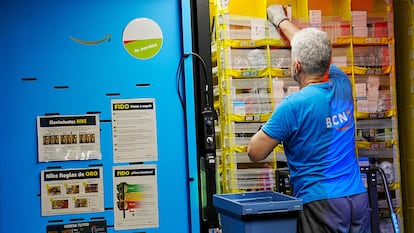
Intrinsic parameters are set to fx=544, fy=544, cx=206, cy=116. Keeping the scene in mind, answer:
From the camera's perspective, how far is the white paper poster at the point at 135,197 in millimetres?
4160

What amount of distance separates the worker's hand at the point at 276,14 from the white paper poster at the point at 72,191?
196cm

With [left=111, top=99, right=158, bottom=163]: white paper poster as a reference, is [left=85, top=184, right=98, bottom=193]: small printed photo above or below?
below

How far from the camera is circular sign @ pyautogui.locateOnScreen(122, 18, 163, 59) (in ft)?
13.9

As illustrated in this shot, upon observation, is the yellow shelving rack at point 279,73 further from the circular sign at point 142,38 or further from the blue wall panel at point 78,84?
the circular sign at point 142,38

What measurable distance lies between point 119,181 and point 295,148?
1.39 meters

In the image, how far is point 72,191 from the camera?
4117 mm

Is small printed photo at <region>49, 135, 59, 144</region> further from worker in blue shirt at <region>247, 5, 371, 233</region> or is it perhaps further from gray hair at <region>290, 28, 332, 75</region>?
gray hair at <region>290, 28, 332, 75</region>

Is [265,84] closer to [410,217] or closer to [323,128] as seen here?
[323,128]

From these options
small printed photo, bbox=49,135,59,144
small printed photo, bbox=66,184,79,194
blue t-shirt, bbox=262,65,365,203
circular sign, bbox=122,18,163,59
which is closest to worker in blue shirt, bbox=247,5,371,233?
blue t-shirt, bbox=262,65,365,203

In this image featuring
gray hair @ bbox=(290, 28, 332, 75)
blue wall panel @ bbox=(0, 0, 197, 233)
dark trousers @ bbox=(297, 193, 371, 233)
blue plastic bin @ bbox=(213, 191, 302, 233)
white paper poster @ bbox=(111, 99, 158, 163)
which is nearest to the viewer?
blue plastic bin @ bbox=(213, 191, 302, 233)

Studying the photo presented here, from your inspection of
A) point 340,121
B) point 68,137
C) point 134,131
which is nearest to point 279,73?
point 340,121

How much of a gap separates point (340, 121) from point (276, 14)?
4.68 ft

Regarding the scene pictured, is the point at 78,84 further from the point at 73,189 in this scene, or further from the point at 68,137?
the point at 73,189

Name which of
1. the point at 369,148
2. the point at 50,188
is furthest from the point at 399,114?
the point at 50,188
